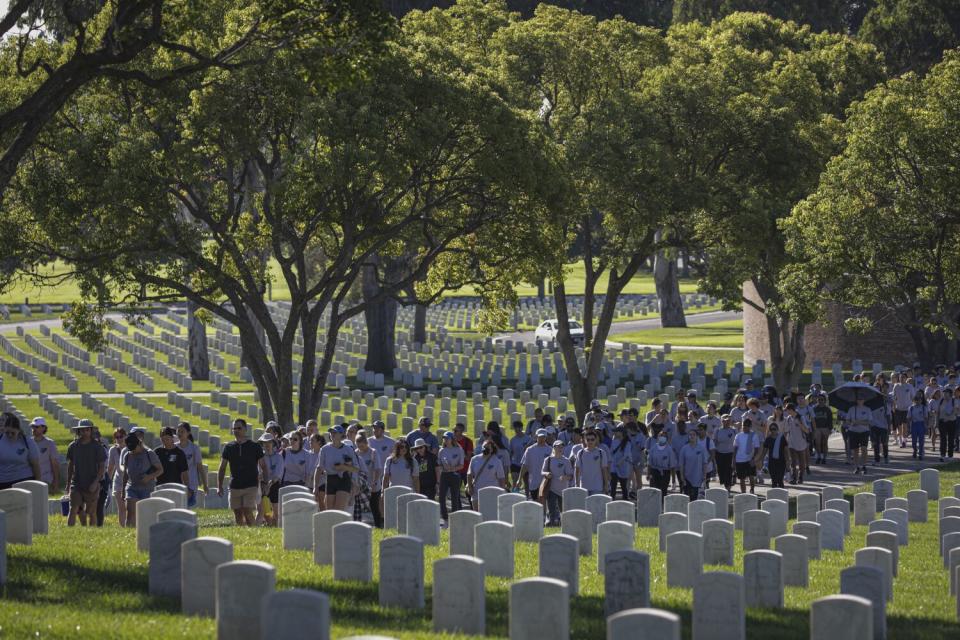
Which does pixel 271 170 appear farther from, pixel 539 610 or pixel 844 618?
pixel 844 618

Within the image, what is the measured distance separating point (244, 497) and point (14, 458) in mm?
2904

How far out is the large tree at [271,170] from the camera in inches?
985

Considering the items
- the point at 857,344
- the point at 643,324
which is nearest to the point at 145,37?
the point at 857,344

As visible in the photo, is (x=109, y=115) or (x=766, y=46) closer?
(x=109, y=115)

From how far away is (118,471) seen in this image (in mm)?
18750

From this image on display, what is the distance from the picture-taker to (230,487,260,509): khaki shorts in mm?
18172

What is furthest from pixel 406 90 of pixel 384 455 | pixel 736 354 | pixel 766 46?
pixel 736 354

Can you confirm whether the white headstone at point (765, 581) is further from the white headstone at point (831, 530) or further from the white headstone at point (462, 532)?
the white headstone at point (831, 530)

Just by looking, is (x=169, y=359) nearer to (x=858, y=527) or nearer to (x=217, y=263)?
(x=217, y=263)

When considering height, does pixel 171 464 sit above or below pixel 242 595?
above

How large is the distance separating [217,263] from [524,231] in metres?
6.35

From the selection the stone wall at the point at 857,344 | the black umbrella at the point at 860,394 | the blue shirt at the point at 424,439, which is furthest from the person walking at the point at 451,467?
the stone wall at the point at 857,344

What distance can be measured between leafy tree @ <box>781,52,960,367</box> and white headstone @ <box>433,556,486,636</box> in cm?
1853

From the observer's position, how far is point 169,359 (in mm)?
55406
